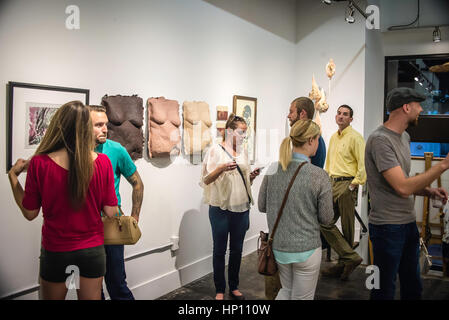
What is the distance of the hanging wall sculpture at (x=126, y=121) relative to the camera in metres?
2.91

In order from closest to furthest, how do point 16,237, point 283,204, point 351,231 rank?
point 283,204
point 16,237
point 351,231

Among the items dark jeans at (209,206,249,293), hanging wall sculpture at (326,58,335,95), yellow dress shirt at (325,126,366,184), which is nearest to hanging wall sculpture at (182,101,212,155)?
dark jeans at (209,206,249,293)

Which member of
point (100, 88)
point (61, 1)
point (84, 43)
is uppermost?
point (61, 1)

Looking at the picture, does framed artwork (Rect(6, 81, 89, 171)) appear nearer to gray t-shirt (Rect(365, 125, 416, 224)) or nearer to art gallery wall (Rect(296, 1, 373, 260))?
gray t-shirt (Rect(365, 125, 416, 224))

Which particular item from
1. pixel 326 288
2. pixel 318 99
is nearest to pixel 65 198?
pixel 326 288

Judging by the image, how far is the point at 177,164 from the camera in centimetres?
362

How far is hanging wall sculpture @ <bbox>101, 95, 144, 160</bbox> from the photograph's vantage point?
2910 mm

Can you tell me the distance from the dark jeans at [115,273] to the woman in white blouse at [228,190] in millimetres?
891

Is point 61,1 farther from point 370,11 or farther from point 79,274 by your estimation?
point 370,11

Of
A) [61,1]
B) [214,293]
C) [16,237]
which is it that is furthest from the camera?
[214,293]
